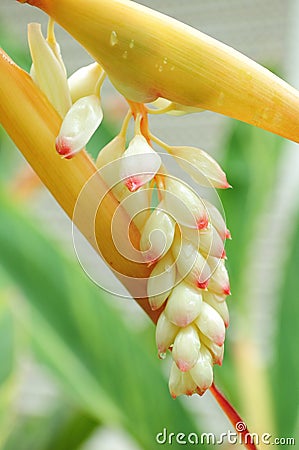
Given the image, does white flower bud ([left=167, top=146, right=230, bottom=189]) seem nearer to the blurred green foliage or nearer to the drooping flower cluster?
the drooping flower cluster

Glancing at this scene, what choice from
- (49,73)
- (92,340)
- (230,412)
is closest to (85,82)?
(49,73)

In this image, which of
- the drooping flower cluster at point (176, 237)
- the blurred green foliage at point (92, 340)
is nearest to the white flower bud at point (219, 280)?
the drooping flower cluster at point (176, 237)

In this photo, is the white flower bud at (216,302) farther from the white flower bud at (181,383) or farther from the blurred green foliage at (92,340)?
the blurred green foliage at (92,340)

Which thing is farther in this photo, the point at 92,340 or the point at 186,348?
the point at 92,340

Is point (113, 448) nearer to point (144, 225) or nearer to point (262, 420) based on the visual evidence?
point (262, 420)

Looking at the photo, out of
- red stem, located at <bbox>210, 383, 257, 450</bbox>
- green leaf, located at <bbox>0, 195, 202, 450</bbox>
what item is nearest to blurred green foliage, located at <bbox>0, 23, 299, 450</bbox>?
green leaf, located at <bbox>0, 195, 202, 450</bbox>

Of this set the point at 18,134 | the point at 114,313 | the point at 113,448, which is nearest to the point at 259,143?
the point at 114,313

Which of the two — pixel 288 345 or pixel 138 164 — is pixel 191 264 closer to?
pixel 138 164
